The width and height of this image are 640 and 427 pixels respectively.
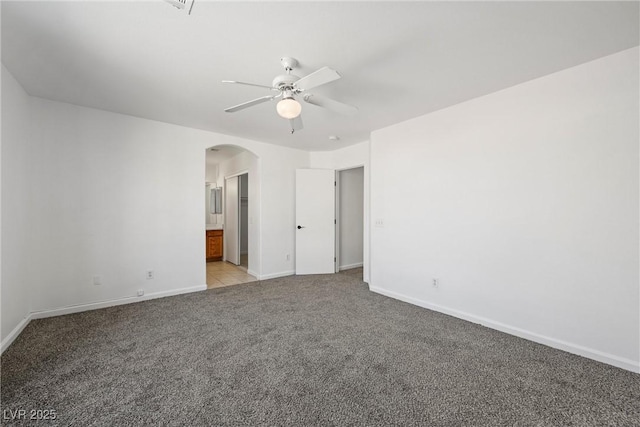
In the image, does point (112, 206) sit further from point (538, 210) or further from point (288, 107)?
point (538, 210)

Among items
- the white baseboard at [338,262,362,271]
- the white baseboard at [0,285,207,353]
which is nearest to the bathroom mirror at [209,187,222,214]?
the white baseboard at [0,285,207,353]

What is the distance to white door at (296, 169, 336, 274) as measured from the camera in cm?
513

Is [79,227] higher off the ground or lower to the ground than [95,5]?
lower

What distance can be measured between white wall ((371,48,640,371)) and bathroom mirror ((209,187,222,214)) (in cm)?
492

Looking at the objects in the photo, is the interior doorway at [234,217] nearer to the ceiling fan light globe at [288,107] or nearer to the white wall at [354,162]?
the white wall at [354,162]

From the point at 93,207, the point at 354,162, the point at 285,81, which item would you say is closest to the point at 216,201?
the point at 93,207

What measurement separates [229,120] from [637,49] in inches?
154

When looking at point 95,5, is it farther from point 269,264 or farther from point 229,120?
point 269,264

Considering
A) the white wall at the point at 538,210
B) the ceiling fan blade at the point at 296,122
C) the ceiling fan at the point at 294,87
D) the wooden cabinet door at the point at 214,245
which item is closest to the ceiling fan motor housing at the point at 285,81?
the ceiling fan at the point at 294,87

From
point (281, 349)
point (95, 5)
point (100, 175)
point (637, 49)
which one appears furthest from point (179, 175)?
point (637, 49)

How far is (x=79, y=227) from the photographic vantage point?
3.21 m

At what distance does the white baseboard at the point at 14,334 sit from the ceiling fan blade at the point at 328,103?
3.27 m

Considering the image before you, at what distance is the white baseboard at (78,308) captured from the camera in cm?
248

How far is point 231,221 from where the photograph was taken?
20.7 feet
